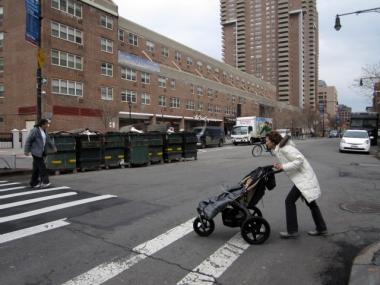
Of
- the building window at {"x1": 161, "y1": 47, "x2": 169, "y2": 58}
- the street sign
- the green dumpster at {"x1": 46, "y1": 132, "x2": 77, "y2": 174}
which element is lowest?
the green dumpster at {"x1": 46, "y1": 132, "x2": 77, "y2": 174}

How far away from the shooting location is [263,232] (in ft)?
17.9

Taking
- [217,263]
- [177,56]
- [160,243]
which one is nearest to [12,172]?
[160,243]

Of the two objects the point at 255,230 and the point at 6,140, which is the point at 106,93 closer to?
the point at 6,140

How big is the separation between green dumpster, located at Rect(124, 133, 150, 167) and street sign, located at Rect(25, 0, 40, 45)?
5450mm

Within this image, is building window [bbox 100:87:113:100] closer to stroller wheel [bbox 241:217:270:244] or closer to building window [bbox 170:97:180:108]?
building window [bbox 170:97:180:108]

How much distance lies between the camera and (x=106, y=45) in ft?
146

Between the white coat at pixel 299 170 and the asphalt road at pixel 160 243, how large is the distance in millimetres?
750

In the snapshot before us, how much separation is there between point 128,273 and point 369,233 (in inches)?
155

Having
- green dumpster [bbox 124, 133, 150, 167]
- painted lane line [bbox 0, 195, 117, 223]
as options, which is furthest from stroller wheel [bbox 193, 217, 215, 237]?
green dumpster [bbox 124, 133, 150, 167]

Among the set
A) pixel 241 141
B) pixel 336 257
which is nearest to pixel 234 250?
pixel 336 257

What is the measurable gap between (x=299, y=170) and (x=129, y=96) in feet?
146

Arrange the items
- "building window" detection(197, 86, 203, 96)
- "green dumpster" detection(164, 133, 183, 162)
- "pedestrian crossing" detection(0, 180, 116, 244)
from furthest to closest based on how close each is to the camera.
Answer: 1. "building window" detection(197, 86, 203, 96)
2. "green dumpster" detection(164, 133, 183, 162)
3. "pedestrian crossing" detection(0, 180, 116, 244)

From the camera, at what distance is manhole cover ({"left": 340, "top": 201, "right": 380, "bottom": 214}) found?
748cm

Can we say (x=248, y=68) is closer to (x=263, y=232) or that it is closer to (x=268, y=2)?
(x=268, y=2)
